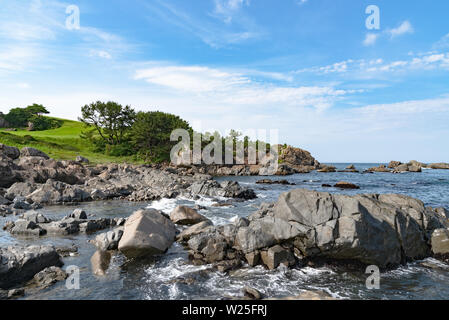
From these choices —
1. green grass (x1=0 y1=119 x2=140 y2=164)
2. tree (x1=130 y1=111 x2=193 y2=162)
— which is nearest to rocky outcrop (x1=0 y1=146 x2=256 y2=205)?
green grass (x1=0 y1=119 x2=140 y2=164)

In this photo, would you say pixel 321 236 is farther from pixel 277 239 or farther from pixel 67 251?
pixel 67 251

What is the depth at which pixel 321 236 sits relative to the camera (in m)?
12.6

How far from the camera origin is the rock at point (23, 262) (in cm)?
1052

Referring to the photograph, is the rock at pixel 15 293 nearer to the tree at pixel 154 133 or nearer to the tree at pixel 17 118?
the tree at pixel 154 133

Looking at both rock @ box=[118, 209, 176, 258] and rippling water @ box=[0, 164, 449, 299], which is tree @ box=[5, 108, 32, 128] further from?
rock @ box=[118, 209, 176, 258]

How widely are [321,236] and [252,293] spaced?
4.68 m

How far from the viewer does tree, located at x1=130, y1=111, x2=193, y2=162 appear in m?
75.9

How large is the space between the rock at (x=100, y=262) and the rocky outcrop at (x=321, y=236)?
4151 millimetres

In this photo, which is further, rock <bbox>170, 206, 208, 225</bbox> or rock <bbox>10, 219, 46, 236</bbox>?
rock <bbox>170, 206, 208, 225</bbox>

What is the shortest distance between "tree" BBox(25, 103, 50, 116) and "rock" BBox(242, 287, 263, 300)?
129025 millimetres

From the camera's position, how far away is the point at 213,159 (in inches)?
3632

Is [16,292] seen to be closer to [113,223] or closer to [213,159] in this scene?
[113,223]

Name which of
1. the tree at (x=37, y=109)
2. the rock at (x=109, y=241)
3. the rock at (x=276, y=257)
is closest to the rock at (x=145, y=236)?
the rock at (x=109, y=241)
